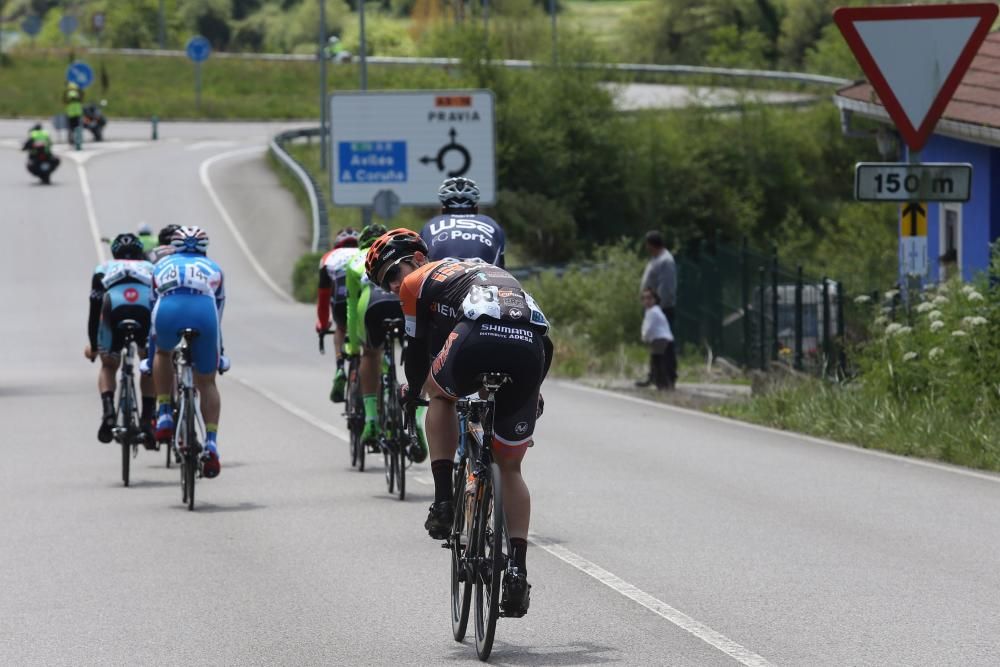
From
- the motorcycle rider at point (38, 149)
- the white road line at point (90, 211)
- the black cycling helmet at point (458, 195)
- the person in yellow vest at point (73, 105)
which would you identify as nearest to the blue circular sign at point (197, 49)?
the person in yellow vest at point (73, 105)

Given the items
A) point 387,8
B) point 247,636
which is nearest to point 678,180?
point 247,636

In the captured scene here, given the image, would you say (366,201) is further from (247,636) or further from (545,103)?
(247,636)

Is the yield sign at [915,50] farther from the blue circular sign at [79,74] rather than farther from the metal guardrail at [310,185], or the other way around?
the blue circular sign at [79,74]

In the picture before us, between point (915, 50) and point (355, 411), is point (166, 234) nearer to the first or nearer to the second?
point (355, 411)

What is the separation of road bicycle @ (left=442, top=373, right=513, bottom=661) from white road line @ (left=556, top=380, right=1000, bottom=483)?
244 inches

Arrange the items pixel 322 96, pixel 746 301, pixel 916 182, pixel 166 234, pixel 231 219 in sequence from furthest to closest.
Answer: pixel 322 96 → pixel 231 219 → pixel 746 301 → pixel 166 234 → pixel 916 182

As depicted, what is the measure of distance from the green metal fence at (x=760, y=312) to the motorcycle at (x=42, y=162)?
82.3ft

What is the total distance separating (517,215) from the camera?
49406 millimetres

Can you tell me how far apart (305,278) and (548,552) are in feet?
93.7

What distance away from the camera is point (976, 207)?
73.9ft

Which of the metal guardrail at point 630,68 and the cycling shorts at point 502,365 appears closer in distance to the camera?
the cycling shorts at point 502,365

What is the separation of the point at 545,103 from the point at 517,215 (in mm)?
4248

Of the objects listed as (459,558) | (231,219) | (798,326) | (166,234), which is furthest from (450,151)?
(459,558)

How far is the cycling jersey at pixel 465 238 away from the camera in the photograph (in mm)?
10289
